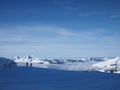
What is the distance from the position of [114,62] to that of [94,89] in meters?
76.2

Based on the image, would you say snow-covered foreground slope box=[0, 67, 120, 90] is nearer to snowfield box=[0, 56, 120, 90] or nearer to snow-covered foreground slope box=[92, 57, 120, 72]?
snowfield box=[0, 56, 120, 90]

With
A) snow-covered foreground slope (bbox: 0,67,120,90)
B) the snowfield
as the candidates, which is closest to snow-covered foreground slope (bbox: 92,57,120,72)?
the snowfield

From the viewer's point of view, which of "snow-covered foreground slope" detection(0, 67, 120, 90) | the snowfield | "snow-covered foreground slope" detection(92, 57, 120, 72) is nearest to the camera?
"snow-covered foreground slope" detection(0, 67, 120, 90)

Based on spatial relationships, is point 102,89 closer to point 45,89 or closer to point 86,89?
point 86,89

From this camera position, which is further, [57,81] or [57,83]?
[57,81]

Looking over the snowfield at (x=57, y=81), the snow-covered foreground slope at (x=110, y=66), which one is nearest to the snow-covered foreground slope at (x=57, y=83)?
the snowfield at (x=57, y=81)

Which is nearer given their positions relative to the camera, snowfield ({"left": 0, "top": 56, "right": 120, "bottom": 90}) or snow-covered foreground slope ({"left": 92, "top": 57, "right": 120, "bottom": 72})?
snowfield ({"left": 0, "top": 56, "right": 120, "bottom": 90})

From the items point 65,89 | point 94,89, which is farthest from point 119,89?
point 65,89

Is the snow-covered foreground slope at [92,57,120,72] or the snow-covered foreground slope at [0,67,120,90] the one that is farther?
the snow-covered foreground slope at [92,57,120,72]

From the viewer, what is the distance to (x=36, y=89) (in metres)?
10.8

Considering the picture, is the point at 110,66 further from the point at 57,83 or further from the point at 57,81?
the point at 57,83

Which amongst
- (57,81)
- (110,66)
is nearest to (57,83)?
(57,81)

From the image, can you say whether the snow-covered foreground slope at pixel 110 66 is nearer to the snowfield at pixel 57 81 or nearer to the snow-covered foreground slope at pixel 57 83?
the snowfield at pixel 57 81

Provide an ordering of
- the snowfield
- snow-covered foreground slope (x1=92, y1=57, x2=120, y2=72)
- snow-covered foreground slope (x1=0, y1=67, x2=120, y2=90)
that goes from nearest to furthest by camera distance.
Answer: snow-covered foreground slope (x1=0, y1=67, x2=120, y2=90) → the snowfield → snow-covered foreground slope (x1=92, y1=57, x2=120, y2=72)
